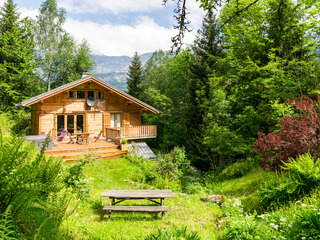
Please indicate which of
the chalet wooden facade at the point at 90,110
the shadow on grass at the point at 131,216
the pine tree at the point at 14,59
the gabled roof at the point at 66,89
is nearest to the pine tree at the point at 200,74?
the chalet wooden facade at the point at 90,110

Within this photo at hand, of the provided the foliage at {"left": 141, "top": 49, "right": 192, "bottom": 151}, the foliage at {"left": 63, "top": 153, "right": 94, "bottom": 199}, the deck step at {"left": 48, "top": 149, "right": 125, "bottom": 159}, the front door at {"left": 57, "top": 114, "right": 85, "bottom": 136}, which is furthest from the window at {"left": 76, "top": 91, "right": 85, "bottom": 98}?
the foliage at {"left": 63, "top": 153, "right": 94, "bottom": 199}

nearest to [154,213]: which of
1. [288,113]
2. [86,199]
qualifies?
[86,199]

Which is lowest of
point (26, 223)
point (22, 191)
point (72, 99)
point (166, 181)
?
point (166, 181)

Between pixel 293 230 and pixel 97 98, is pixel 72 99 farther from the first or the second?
pixel 293 230

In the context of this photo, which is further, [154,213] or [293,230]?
[154,213]

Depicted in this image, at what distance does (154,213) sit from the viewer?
254 inches

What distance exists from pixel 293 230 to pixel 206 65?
16.7 meters

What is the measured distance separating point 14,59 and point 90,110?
14.3 meters

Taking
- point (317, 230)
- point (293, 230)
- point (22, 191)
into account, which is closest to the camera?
point (22, 191)

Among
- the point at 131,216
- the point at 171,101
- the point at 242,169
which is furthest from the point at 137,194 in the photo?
the point at 171,101

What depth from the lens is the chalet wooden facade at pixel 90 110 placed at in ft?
56.5

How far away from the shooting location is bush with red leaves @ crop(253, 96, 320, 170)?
19.5ft

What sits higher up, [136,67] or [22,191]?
[136,67]

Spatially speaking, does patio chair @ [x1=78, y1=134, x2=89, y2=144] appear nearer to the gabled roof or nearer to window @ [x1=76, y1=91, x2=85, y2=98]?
the gabled roof
